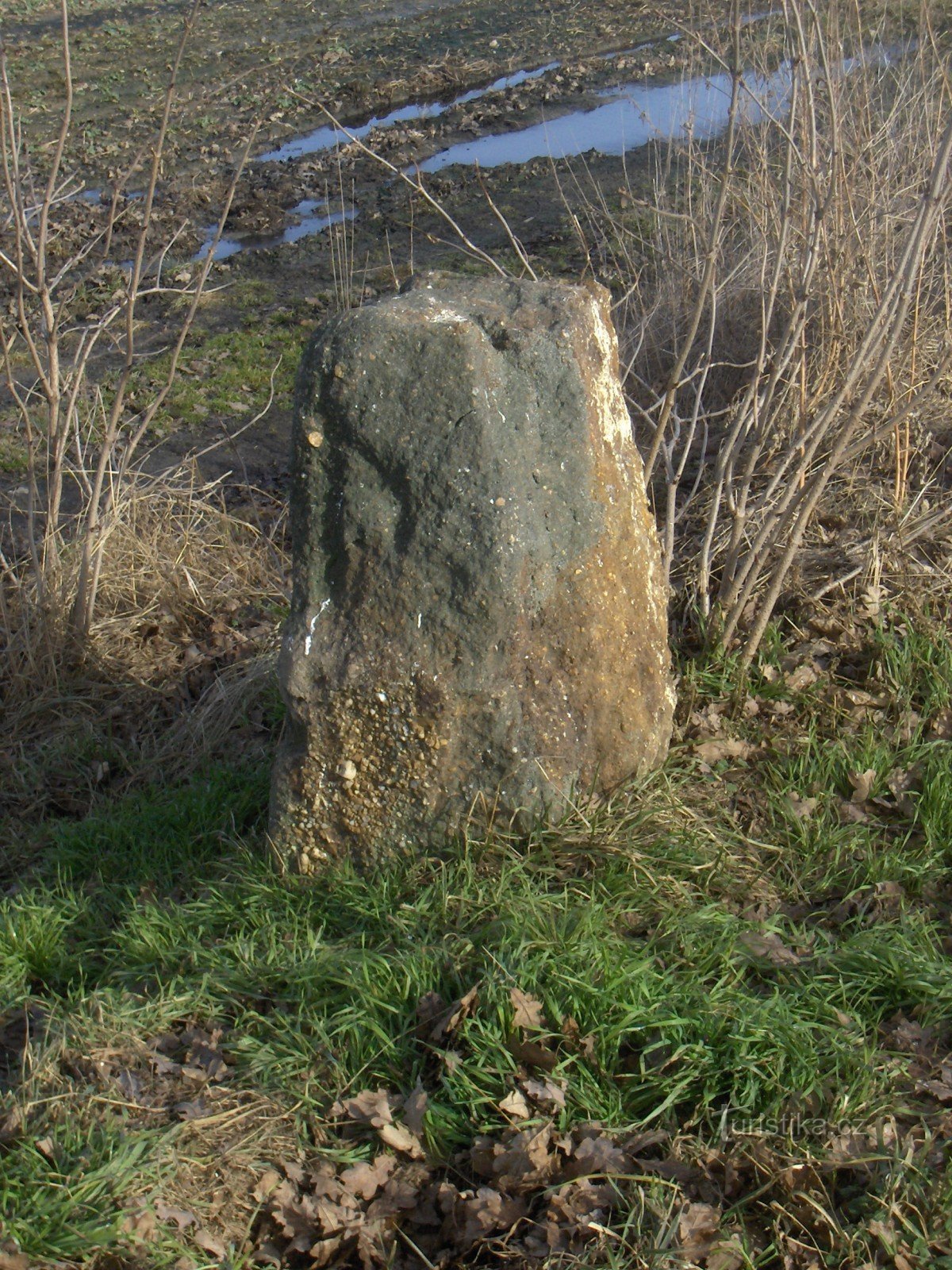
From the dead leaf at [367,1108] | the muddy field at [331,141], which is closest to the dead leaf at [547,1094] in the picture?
the dead leaf at [367,1108]

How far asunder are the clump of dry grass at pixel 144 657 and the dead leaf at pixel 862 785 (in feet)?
7.38

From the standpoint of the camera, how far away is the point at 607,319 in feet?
11.9

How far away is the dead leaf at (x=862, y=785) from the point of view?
3754mm

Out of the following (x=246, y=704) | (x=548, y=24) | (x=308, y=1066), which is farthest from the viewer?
(x=548, y=24)

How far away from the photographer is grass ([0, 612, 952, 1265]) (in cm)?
274

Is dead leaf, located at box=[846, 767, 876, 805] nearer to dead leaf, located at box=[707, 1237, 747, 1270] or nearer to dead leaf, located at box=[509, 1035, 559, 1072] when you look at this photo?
dead leaf, located at box=[509, 1035, 559, 1072]

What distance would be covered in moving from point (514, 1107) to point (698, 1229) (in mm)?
494

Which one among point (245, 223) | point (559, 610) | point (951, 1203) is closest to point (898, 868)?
point (951, 1203)

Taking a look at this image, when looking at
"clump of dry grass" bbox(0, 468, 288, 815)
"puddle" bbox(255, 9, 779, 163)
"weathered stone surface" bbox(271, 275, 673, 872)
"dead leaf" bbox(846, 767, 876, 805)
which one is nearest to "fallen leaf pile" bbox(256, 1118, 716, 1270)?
"weathered stone surface" bbox(271, 275, 673, 872)

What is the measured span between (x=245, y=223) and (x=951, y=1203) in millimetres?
10428

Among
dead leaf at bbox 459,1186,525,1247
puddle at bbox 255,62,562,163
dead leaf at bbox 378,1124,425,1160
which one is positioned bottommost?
dead leaf at bbox 459,1186,525,1247

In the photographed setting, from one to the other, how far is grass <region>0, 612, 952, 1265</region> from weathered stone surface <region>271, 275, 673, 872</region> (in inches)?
9.3

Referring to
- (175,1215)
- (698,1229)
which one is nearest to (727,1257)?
(698,1229)

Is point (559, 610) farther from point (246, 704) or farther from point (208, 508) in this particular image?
point (208, 508)
